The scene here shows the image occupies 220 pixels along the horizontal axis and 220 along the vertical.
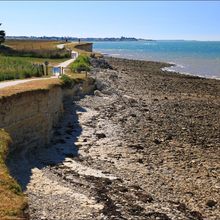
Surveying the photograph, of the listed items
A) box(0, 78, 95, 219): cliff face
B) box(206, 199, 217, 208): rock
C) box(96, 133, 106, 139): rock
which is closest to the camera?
box(206, 199, 217, 208): rock

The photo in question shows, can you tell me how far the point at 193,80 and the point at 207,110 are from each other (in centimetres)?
2366

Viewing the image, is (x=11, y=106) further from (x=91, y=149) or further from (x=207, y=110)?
(x=207, y=110)

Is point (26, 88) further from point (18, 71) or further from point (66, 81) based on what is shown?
point (18, 71)

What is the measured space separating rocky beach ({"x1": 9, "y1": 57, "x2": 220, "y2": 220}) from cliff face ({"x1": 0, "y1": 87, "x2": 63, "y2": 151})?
672mm

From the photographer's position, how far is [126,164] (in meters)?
21.8

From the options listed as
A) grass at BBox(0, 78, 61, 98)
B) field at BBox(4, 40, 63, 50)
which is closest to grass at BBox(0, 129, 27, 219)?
grass at BBox(0, 78, 61, 98)

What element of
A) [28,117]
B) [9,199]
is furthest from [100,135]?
[9,199]

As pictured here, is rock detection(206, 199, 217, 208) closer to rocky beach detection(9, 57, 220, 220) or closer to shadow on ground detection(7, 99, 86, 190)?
rocky beach detection(9, 57, 220, 220)

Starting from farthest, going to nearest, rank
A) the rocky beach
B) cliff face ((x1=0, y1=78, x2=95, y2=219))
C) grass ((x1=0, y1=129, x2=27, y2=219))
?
1. cliff face ((x1=0, y1=78, x2=95, y2=219))
2. the rocky beach
3. grass ((x1=0, y1=129, x2=27, y2=219))

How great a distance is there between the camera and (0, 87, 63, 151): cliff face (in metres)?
21.1

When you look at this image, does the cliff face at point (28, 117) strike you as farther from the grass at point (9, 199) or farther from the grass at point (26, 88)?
the grass at point (9, 199)

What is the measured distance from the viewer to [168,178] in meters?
20.1

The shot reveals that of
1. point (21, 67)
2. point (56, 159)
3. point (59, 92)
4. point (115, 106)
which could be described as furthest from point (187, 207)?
point (21, 67)

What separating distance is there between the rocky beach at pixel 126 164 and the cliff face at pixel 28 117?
67 centimetres
